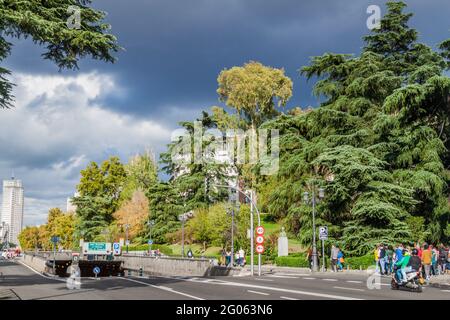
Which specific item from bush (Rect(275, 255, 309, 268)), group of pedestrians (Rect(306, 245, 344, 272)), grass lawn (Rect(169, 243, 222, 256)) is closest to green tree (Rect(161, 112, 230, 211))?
grass lawn (Rect(169, 243, 222, 256))

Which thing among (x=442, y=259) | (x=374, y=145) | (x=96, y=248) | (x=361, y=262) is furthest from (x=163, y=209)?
(x=442, y=259)

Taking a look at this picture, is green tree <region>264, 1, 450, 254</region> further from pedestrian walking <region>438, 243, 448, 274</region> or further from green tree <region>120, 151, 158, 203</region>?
green tree <region>120, 151, 158, 203</region>

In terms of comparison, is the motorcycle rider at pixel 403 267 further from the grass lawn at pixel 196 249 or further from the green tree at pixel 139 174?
the green tree at pixel 139 174

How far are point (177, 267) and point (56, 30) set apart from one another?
30364 millimetres

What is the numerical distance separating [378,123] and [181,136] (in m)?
33.3

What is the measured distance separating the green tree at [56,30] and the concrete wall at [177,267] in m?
20.1

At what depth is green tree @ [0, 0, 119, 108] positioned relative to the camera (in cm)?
1582

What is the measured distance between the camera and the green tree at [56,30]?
623 inches

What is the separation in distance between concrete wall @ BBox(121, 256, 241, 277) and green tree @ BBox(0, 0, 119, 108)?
66.0 ft

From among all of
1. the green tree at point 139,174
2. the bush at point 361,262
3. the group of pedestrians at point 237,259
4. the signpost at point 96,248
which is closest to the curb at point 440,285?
the bush at point 361,262

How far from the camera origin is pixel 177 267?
43.7m

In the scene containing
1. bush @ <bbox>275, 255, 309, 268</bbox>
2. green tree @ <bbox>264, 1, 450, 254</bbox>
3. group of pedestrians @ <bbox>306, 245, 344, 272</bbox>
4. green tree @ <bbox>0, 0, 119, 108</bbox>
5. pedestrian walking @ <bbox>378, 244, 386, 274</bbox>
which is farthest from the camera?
bush @ <bbox>275, 255, 309, 268</bbox>

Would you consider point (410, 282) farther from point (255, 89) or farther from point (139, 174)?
point (139, 174)
